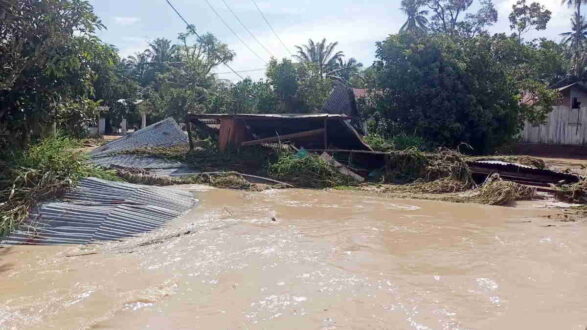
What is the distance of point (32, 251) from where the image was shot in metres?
6.27

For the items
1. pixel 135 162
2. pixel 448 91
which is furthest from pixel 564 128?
pixel 135 162

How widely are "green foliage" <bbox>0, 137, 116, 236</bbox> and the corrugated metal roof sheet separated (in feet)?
0.51

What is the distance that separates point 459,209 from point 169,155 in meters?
8.20

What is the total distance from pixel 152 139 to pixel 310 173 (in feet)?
21.8

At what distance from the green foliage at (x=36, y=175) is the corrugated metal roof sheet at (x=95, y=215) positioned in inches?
6.2

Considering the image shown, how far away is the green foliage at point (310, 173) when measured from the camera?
12.4m

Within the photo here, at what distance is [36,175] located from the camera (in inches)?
298

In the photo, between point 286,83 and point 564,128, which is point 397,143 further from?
point 564,128

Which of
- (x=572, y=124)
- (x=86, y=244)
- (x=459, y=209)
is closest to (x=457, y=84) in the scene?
(x=459, y=209)

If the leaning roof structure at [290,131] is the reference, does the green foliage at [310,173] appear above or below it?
below

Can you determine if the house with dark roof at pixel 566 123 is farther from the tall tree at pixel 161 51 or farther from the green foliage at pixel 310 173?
the tall tree at pixel 161 51

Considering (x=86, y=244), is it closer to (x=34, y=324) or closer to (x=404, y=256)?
(x=34, y=324)

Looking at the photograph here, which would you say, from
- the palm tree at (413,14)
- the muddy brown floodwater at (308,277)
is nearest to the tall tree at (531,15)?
the palm tree at (413,14)

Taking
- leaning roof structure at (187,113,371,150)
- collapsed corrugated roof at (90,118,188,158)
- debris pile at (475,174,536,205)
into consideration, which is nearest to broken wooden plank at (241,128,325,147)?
leaning roof structure at (187,113,371,150)
